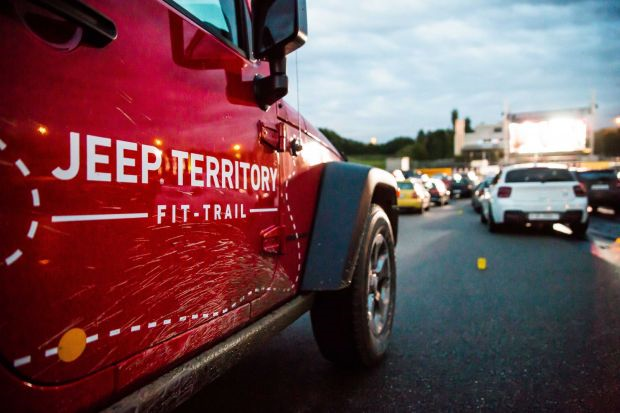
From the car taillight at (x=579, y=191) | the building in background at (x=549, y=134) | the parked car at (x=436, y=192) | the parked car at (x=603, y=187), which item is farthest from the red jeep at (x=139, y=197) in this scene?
the building in background at (x=549, y=134)

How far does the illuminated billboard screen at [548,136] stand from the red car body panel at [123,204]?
50.2m

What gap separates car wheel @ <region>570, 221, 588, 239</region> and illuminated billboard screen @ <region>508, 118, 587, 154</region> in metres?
40.2

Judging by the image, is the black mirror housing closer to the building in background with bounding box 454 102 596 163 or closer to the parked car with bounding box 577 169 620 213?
the parked car with bounding box 577 169 620 213

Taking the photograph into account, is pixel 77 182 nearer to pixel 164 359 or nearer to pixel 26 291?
pixel 26 291

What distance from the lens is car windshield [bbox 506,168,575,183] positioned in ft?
34.0

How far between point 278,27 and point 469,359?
2.47 m

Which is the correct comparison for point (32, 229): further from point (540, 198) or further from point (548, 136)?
point (548, 136)

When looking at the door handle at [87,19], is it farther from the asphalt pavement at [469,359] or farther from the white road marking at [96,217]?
the asphalt pavement at [469,359]

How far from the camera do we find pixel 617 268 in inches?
245

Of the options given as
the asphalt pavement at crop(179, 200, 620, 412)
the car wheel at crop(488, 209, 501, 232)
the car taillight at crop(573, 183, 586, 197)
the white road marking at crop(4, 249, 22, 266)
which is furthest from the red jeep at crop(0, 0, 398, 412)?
the car wheel at crop(488, 209, 501, 232)

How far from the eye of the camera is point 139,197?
1.28 meters

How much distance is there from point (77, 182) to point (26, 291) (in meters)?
0.26

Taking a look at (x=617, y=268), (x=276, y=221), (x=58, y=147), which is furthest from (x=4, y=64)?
(x=617, y=268)

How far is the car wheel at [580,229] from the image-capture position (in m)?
9.91
